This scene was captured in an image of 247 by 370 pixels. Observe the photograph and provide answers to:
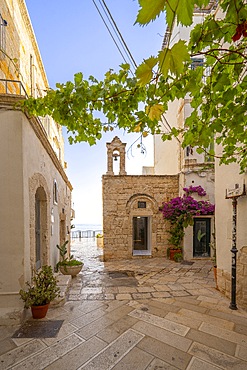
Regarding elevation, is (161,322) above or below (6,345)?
below

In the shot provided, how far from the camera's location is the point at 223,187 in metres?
5.01

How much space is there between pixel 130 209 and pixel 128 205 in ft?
0.73

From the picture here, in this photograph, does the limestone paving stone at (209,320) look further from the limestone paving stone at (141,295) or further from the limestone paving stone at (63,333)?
the limestone paving stone at (63,333)

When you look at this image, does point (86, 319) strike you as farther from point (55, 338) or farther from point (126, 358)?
point (126, 358)

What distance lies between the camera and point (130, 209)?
10.1 m

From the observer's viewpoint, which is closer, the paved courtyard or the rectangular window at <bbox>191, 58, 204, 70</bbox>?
the paved courtyard

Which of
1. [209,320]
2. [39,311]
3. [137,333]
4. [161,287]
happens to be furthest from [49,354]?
[161,287]

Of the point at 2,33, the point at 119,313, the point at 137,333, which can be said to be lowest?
the point at 119,313

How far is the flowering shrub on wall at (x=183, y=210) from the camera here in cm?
928

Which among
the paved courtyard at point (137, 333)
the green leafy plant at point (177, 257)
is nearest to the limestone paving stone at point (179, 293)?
the paved courtyard at point (137, 333)

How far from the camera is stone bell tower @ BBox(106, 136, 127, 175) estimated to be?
1015 centimetres

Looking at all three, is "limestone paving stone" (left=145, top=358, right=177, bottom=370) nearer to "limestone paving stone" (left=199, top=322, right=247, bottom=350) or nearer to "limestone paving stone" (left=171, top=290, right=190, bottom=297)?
"limestone paving stone" (left=199, top=322, right=247, bottom=350)

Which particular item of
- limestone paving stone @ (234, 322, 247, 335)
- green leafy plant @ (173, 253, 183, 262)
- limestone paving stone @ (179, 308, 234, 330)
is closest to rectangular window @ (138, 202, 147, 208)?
green leafy plant @ (173, 253, 183, 262)

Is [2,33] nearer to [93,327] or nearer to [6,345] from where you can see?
[6,345]
